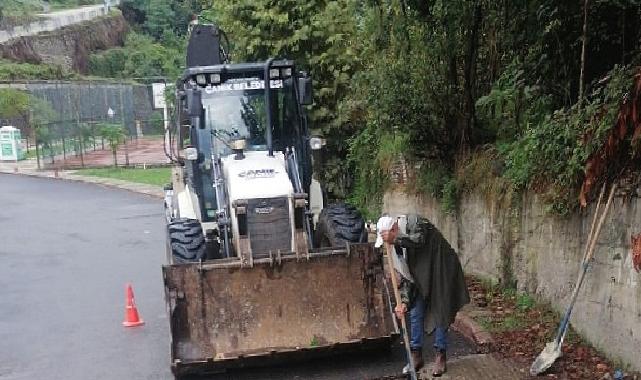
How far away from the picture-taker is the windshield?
812 centimetres

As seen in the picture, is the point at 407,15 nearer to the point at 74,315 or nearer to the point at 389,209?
the point at 389,209

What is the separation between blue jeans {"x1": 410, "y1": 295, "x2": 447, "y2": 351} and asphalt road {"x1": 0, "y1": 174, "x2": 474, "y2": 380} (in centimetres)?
43

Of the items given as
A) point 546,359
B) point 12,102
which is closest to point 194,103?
point 546,359

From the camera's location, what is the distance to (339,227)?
754 centimetres

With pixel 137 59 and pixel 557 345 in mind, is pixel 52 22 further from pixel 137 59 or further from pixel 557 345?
pixel 557 345

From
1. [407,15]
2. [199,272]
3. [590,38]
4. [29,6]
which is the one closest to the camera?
[199,272]

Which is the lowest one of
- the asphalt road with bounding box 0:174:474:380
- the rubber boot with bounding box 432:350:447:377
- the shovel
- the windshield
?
the asphalt road with bounding box 0:174:474:380

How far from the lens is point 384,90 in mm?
9586

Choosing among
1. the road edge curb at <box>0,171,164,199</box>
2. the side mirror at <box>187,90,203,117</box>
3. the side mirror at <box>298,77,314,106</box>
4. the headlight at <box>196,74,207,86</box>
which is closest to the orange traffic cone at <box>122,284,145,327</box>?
the side mirror at <box>187,90,203,117</box>

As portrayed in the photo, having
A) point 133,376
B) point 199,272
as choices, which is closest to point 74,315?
point 133,376

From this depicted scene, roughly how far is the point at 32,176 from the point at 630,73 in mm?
24839

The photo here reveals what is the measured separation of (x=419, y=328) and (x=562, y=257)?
1.67 meters

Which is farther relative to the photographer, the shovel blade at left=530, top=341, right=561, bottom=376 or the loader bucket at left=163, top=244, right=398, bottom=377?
the loader bucket at left=163, top=244, right=398, bottom=377

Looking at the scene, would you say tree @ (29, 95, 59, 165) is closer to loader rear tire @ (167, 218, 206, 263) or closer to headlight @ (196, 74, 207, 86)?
headlight @ (196, 74, 207, 86)
